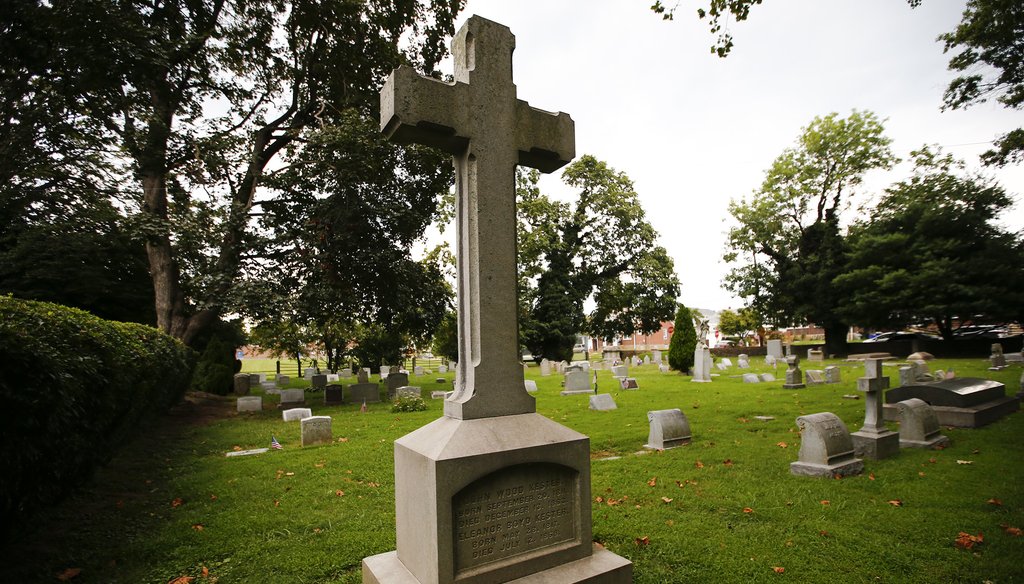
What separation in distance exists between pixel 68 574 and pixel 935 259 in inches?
1364

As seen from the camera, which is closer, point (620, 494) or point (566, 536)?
point (566, 536)

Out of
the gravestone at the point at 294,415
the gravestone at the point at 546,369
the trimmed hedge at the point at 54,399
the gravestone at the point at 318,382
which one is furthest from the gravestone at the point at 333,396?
the gravestone at the point at 546,369

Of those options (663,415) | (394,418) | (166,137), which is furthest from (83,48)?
(663,415)

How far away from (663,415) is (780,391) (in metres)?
9.77

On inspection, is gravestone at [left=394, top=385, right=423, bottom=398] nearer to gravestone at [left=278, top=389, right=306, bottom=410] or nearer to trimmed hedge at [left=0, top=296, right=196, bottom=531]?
gravestone at [left=278, top=389, right=306, bottom=410]

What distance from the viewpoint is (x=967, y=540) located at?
411 cm

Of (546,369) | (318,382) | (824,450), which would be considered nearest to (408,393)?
(318,382)

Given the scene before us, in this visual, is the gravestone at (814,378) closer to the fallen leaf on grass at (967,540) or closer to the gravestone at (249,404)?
the fallen leaf on grass at (967,540)

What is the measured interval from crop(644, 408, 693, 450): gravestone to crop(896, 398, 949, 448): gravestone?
125 inches

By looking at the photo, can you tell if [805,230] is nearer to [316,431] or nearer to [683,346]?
[683,346]

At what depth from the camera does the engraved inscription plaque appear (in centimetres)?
270

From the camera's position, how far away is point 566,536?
3.06m

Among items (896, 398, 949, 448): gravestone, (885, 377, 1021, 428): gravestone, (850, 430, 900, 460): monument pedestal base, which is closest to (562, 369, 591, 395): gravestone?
(885, 377, 1021, 428): gravestone

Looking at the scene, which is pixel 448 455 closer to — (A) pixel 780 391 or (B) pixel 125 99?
(B) pixel 125 99
